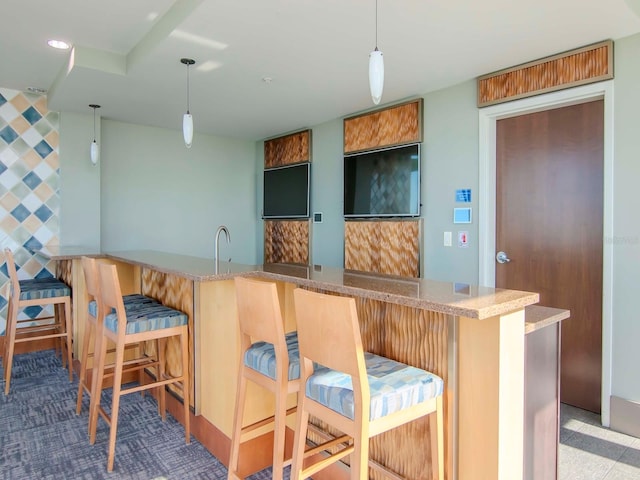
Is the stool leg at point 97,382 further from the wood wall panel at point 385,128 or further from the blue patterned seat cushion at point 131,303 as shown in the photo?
the wood wall panel at point 385,128

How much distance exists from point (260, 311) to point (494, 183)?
97.8 inches

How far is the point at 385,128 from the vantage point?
161 inches

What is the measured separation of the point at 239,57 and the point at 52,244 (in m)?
2.96

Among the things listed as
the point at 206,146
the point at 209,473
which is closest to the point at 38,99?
the point at 206,146

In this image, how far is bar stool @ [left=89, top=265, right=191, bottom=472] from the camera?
224cm

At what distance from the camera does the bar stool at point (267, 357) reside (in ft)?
5.31

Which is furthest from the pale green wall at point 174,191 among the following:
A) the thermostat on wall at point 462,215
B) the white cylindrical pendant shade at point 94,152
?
the thermostat on wall at point 462,215

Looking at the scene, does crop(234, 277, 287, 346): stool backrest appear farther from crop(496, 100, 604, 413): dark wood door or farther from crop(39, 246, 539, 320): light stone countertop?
crop(496, 100, 604, 413): dark wood door

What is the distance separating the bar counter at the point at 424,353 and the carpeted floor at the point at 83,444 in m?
0.18

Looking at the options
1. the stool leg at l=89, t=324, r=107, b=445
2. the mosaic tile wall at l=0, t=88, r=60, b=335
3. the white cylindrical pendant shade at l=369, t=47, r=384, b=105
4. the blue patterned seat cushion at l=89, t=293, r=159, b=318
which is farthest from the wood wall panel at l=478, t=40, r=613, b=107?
the mosaic tile wall at l=0, t=88, r=60, b=335

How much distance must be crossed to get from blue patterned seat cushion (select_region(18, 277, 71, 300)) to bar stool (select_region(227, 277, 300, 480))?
2.40 m

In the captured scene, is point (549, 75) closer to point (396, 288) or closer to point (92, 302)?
point (396, 288)

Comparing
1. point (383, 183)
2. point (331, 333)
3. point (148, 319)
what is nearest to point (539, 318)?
Answer: point (331, 333)

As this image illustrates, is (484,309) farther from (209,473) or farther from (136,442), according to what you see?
(136,442)
